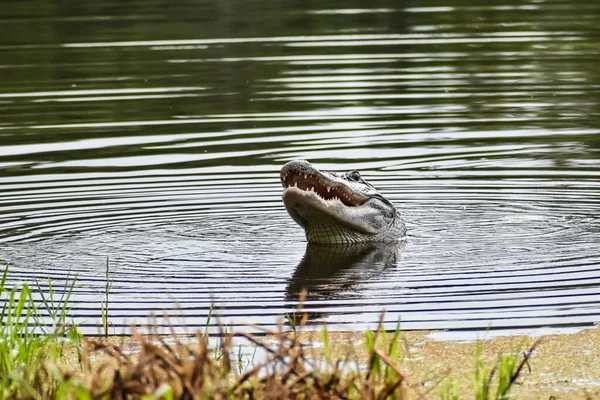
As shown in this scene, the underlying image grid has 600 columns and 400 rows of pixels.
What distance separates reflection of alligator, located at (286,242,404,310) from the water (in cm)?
4

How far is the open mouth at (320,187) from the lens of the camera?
10.0 meters

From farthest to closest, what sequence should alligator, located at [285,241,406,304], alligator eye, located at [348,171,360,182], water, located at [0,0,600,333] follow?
alligator eye, located at [348,171,360,182], alligator, located at [285,241,406,304], water, located at [0,0,600,333]

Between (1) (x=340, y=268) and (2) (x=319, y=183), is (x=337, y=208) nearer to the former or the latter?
(2) (x=319, y=183)

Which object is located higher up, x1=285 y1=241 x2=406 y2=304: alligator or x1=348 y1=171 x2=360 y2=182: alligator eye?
x1=348 y1=171 x2=360 y2=182: alligator eye

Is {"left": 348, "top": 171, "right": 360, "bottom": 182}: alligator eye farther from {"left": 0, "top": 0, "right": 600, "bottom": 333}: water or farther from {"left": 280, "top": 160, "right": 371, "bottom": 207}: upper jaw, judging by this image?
{"left": 0, "top": 0, "right": 600, "bottom": 333}: water

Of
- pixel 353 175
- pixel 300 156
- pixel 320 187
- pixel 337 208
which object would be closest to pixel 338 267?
pixel 337 208

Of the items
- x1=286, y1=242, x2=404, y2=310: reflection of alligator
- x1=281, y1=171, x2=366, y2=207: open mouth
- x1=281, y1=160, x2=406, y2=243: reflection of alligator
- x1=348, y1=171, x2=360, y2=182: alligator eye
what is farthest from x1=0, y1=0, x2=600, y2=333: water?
x1=348, y1=171, x2=360, y2=182: alligator eye

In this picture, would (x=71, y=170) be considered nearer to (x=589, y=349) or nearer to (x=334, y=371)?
(x=589, y=349)

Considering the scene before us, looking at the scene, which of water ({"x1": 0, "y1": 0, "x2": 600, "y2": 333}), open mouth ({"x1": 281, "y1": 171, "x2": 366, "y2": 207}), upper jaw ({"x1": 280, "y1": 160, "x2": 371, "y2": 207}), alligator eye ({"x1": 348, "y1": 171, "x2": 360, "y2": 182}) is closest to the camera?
water ({"x1": 0, "y1": 0, "x2": 600, "y2": 333})

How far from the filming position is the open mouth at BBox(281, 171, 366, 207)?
1004cm

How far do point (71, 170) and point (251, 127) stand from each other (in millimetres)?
2723

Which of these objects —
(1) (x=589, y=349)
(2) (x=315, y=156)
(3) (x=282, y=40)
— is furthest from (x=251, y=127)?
(1) (x=589, y=349)

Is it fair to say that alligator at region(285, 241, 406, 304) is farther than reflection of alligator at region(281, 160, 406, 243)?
No

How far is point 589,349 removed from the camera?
6.70m
